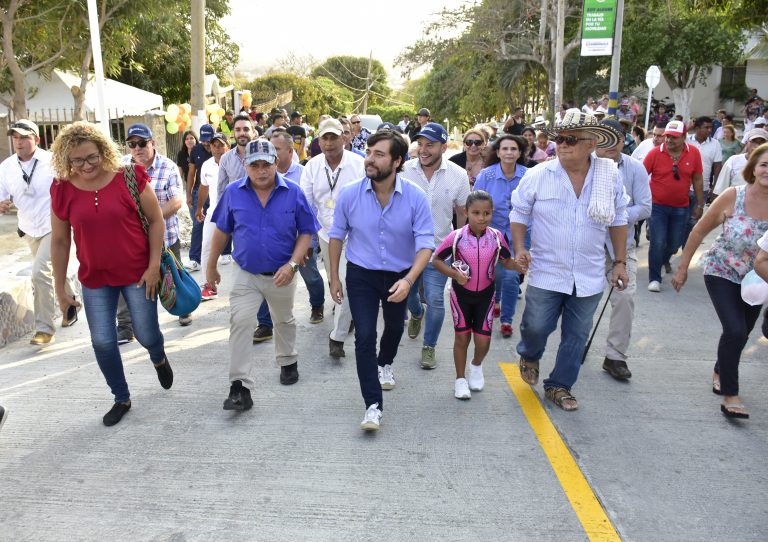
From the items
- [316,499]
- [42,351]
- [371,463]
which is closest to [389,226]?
[371,463]

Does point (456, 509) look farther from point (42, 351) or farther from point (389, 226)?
point (42, 351)

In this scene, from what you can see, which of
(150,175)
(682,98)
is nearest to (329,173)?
(150,175)

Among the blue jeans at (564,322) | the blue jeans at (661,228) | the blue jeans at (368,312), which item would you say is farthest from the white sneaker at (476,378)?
the blue jeans at (661,228)

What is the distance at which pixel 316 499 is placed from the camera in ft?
11.8

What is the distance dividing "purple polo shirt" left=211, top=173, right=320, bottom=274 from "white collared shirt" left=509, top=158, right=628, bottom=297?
1597 millimetres

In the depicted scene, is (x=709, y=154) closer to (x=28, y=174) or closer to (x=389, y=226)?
(x=389, y=226)

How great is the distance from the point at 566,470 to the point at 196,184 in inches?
285

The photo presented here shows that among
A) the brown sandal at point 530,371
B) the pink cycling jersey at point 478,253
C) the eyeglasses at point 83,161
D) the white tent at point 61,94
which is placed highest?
the white tent at point 61,94

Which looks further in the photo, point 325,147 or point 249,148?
point 325,147

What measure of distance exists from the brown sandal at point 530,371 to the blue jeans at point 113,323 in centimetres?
258

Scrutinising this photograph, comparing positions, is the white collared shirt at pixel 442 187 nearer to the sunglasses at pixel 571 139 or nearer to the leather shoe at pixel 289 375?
the sunglasses at pixel 571 139

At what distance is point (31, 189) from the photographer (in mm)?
6012

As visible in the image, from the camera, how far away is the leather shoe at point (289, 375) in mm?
5199

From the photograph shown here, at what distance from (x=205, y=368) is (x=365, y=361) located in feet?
5.84
